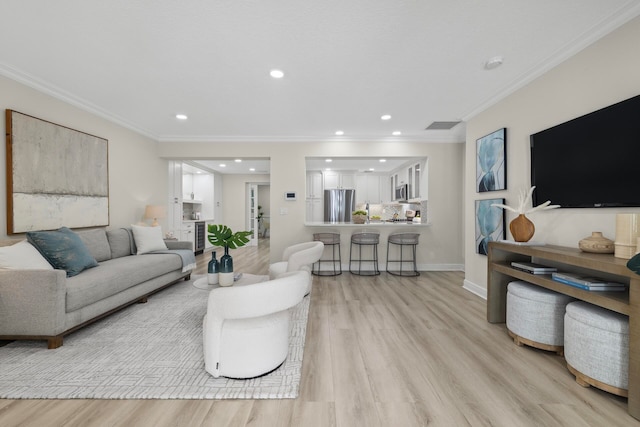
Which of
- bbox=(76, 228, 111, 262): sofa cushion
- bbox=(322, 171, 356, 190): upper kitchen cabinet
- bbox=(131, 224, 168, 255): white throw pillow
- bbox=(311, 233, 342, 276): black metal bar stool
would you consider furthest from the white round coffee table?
bbox=(322, 171, 356, 190): upper kitchen cabinet

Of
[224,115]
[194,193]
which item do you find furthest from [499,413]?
[194,193]

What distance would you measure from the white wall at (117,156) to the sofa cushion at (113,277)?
112 cm

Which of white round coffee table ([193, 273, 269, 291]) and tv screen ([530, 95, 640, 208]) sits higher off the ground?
tv screen ([530, 95, 640, 208])

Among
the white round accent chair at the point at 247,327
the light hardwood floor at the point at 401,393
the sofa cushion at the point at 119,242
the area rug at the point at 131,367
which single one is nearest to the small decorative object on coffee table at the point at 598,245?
the light hardwood floor at the point at 401,393

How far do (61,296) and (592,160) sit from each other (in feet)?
14.9

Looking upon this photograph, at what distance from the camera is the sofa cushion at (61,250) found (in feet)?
9.00

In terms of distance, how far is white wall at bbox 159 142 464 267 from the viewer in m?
5.40

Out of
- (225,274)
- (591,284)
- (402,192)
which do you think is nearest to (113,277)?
(225,274)

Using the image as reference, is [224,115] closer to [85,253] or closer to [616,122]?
[85,253]

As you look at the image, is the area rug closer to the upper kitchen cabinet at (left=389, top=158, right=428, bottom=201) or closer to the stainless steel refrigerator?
the upper kitchen cabinet at (left=389, top=158, right=428, bottom=201)

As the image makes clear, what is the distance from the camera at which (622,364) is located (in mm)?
1672

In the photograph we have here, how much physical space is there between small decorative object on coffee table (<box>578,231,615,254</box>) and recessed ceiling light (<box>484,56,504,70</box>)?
1.76m

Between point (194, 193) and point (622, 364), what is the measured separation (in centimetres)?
900

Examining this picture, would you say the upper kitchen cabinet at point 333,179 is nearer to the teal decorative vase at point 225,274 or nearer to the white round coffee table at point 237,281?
the white round coffee table at point 237,281
